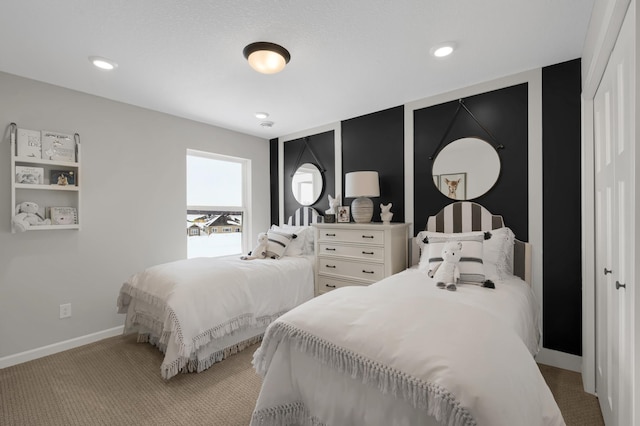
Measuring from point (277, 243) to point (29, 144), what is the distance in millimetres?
2398

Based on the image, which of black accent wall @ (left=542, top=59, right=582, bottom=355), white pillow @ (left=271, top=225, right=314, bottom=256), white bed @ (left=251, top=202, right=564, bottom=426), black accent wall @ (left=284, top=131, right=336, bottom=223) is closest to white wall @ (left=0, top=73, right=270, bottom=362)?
black accent wall @ (left=284, top=131, right=336, bottom=223)

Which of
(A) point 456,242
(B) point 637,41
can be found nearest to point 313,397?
(A) point 456,242

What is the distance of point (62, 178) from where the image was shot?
2.68 m

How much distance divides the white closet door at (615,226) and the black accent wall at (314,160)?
2565 mm

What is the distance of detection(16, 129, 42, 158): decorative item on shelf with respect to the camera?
2.47 metres

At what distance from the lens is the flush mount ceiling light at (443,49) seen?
6.77ft

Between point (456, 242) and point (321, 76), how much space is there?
1763mm

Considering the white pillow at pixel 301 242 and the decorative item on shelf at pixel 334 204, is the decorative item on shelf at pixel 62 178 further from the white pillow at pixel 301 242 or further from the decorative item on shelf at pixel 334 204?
the decorative item on shelf at pixel 334 204

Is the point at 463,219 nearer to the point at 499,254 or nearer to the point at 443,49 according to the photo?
the point at 499,254

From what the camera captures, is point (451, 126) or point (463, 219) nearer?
point (463, 219)

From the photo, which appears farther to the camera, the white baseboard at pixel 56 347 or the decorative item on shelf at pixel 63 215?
the decorative item on shelf at pixel 63 215

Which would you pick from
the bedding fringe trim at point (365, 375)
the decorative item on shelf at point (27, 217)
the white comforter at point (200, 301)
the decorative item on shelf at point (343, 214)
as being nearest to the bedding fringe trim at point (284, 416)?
the bedding fringe trim at point (365, 375)

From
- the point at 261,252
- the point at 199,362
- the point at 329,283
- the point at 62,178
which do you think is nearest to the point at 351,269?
the point at 329,283

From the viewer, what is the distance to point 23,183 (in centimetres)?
247
